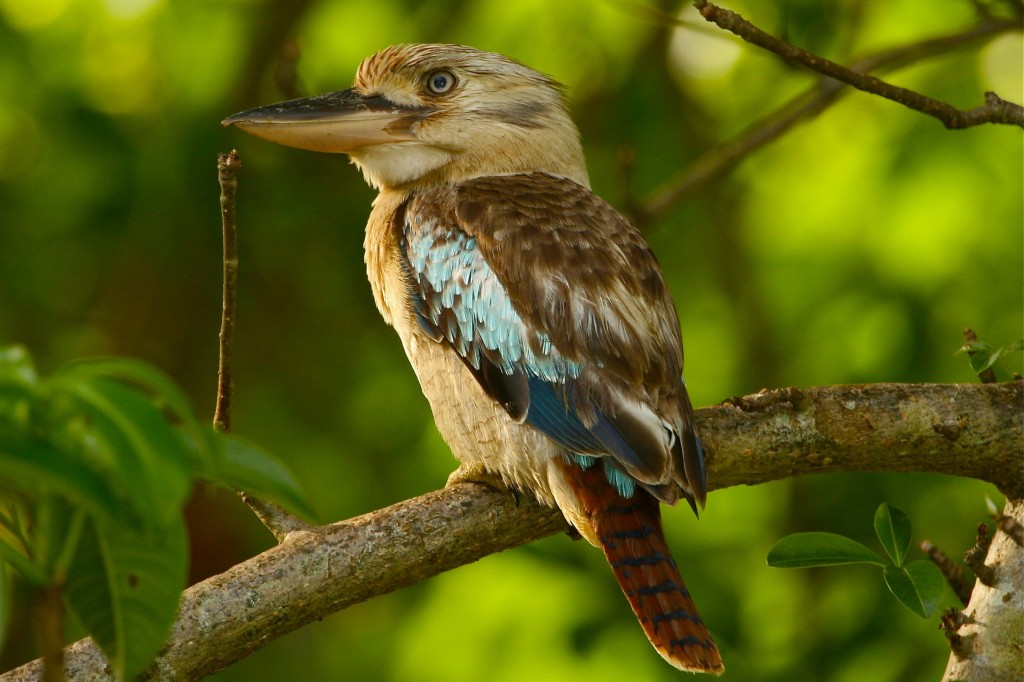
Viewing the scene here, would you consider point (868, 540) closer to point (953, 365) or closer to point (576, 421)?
point (953, 365)

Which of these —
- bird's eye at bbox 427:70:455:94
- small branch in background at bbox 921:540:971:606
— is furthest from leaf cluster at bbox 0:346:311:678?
bird's eye at bbox 427:70:455:94

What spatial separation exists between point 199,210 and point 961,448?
8.50 ft

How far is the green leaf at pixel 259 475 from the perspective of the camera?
0.93 meters

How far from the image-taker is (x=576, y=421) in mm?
2332

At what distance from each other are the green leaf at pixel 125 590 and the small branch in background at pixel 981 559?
4.52 feet

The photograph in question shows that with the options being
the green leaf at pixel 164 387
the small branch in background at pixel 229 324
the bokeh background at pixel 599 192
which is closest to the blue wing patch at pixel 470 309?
the small branch in background at pixel 229 324

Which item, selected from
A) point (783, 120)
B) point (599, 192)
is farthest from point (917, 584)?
point (599, 192)

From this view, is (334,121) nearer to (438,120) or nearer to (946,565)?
(438,120)

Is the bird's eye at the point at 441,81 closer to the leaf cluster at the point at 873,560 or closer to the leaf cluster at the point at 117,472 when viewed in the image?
the leaf cluster at the point at 873,560

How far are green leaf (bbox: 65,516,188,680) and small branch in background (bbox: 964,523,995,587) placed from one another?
138 cm

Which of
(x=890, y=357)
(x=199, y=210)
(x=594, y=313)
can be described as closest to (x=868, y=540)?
(x=890, y=357)

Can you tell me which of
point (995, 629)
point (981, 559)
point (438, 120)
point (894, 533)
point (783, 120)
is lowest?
point (995, 629)

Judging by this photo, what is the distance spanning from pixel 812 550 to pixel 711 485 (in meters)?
0.73

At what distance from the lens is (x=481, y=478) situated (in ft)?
8.14
